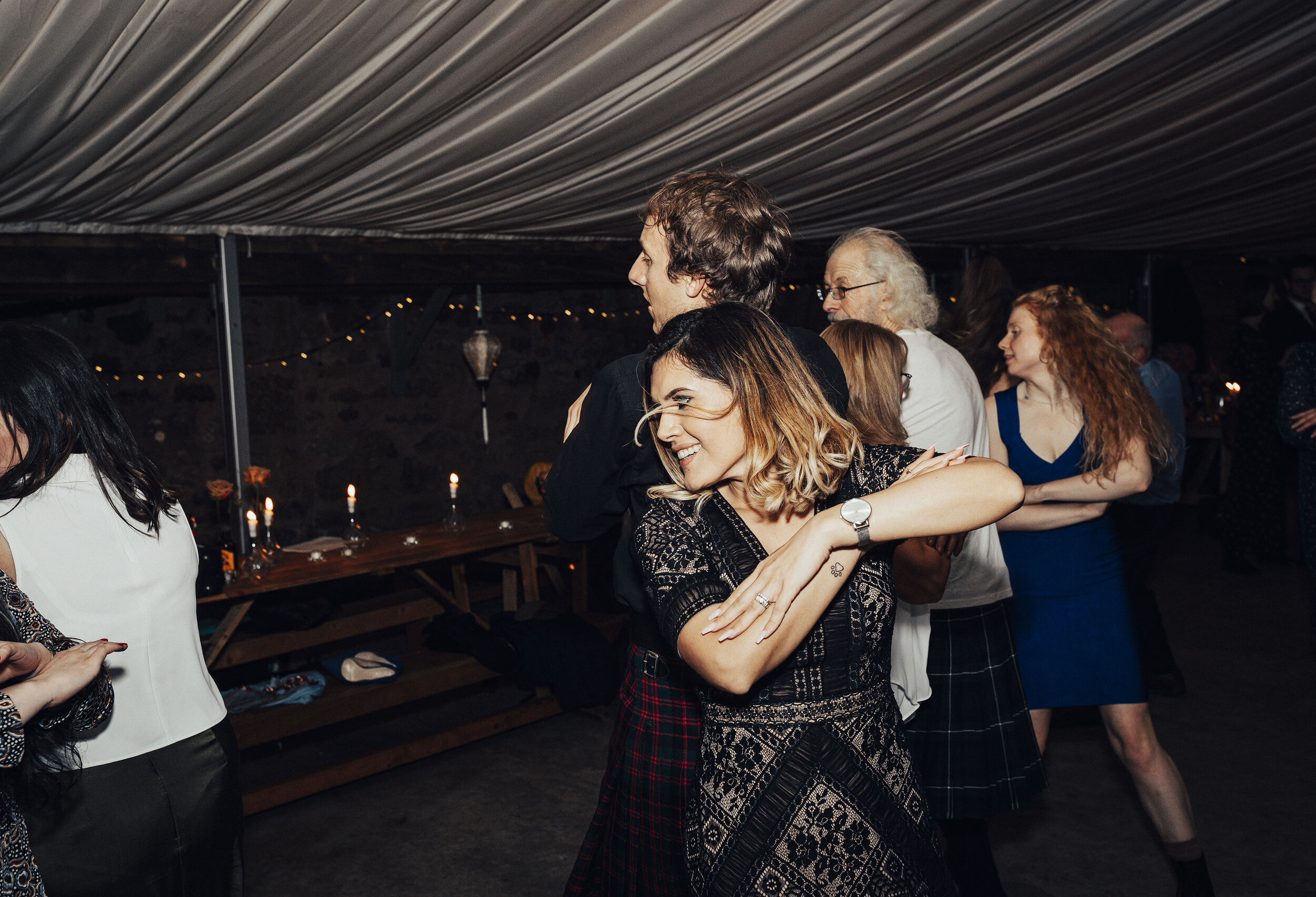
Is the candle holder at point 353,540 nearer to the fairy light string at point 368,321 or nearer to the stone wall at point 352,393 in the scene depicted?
the stone wall at point 352,393

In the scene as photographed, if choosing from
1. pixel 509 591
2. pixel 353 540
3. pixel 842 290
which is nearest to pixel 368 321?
pixel 509 591

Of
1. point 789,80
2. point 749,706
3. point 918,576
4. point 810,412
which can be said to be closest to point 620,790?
point 749,706

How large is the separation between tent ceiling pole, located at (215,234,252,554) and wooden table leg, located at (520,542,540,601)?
46.0 inches

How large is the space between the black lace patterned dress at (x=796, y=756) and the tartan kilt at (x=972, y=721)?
903mm

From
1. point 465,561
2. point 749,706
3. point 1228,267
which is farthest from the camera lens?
point 1228,267

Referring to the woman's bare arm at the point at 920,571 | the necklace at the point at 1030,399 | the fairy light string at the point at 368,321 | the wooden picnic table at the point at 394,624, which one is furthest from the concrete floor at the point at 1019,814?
the fairy light string at the point at 368,321

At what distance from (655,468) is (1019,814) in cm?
232

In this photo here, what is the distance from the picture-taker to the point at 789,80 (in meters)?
2.87

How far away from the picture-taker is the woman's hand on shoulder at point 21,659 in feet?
4.34

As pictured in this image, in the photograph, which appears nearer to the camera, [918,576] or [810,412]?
[810,412]

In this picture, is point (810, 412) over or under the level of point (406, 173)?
under

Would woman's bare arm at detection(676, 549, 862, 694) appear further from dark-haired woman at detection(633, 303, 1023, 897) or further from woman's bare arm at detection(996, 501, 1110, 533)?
woman's bare arm at detection(996, 501, 1110, 533)

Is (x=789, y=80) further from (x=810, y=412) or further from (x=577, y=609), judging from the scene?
(x=577, y=609)

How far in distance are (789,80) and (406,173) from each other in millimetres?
1338
